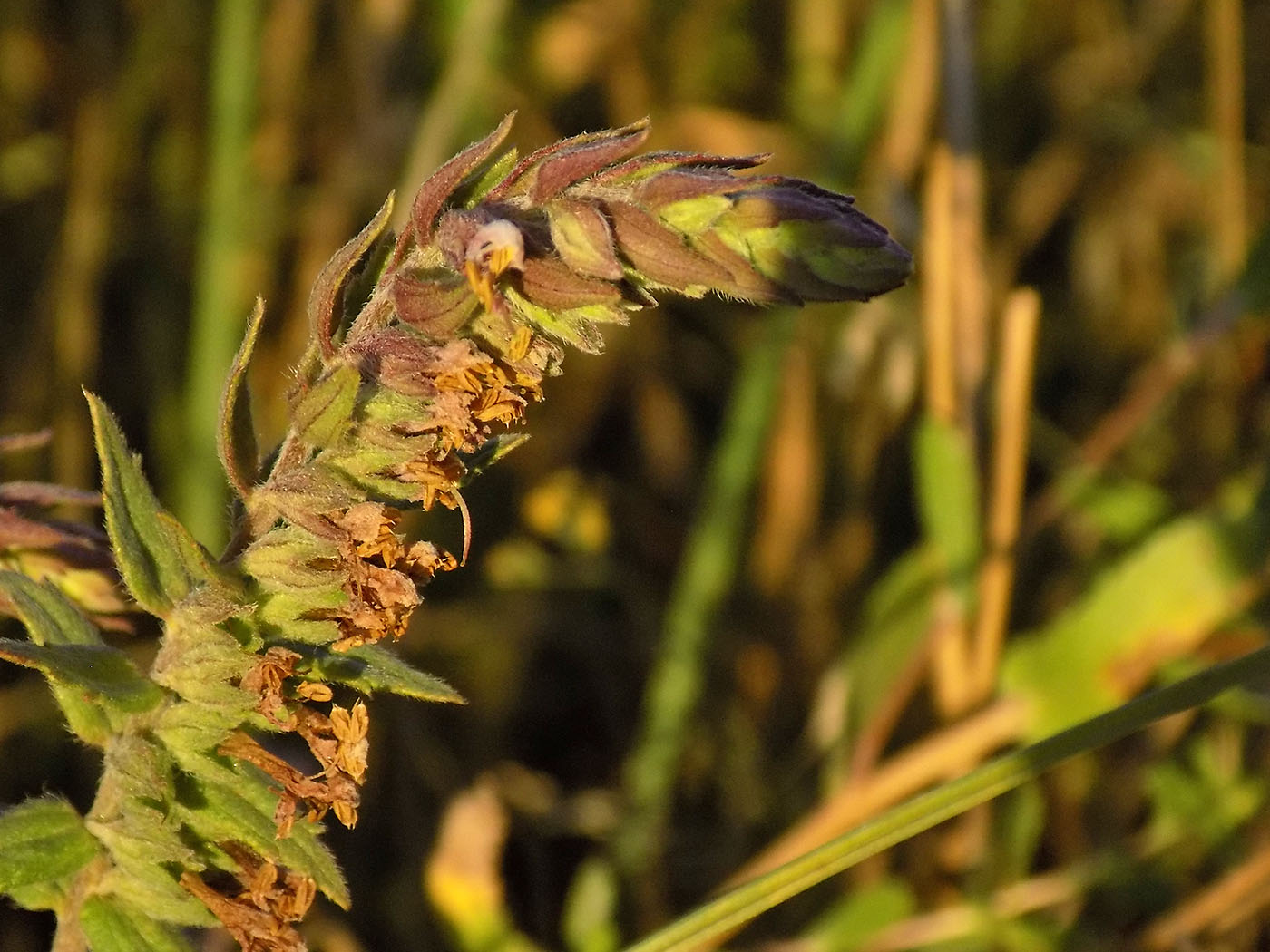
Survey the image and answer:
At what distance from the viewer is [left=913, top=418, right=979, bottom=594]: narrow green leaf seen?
2691 millimetres

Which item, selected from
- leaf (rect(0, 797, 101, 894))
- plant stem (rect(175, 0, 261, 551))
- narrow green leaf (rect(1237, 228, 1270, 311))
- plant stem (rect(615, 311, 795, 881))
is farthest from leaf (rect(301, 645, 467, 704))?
narrow green leaf (rect(1237, 228, 1270, 311))

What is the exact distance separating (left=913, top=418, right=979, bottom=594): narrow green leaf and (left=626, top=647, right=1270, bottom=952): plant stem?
1.22 meters

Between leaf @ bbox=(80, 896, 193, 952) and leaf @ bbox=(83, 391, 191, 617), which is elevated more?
leaf @ bbox=(83, 391, 191, 617)

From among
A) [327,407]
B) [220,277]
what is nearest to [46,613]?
[327,407]

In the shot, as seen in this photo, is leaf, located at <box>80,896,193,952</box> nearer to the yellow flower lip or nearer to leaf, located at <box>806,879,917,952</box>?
the yellow flower lip

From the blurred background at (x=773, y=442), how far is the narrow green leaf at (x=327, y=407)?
3.54 feet

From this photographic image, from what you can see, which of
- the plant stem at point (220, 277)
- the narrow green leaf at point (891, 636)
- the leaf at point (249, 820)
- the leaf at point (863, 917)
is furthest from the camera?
the plant stem at point (220, 277)

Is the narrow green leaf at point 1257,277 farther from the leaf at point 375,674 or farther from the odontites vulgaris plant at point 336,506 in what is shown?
the leaf at point 375,674

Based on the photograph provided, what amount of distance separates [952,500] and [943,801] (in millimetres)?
1280

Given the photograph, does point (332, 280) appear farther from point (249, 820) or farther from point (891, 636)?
point (891, 636)

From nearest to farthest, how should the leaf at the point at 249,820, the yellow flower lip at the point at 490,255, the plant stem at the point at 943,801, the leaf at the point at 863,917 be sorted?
the yellow flower lip at the point at 490,255, the leaf at the point at 249,820, the plant stem at the point at 943,801, the leaf at the point at 863,917

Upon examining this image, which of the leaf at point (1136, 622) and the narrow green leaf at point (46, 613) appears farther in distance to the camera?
the leaf at point (1136, 622)

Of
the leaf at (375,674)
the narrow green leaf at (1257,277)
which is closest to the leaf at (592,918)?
the leaf at (375,674)

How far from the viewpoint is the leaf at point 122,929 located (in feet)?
4.26
